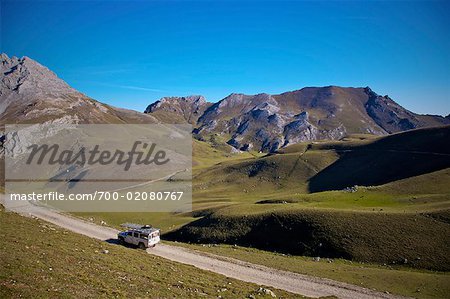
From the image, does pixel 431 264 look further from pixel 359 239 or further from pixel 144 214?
pixel 144 214

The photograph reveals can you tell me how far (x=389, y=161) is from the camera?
120 meters

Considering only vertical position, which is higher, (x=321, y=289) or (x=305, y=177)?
(x=305, y=177)

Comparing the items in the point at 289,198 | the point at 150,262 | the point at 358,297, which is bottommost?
the point at 358,297

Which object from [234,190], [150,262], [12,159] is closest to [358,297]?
[150,262]

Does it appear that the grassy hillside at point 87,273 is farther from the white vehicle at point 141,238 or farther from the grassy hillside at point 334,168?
the grassy hillside at point 334,168

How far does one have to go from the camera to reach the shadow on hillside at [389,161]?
10781cm

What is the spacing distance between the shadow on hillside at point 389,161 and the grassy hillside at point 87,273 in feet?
298

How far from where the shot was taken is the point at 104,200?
11362cm

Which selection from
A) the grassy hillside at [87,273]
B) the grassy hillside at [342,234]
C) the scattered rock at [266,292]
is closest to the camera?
the grassy hillside at [87,273]

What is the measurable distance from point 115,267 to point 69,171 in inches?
6425

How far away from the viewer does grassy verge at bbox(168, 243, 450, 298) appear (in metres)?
33.4

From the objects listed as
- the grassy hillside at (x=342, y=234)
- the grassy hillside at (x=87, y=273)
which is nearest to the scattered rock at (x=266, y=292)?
the grassy hillside at (x=87, y=273)

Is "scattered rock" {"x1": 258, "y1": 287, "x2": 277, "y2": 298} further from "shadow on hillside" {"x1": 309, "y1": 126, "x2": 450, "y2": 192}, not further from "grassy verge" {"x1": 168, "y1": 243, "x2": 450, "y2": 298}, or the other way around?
"shadow on hillside" {"x1": 309, "y1": 126, "x2": 450, "y2": 192}

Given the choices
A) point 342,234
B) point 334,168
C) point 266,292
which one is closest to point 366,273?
point 342,234
